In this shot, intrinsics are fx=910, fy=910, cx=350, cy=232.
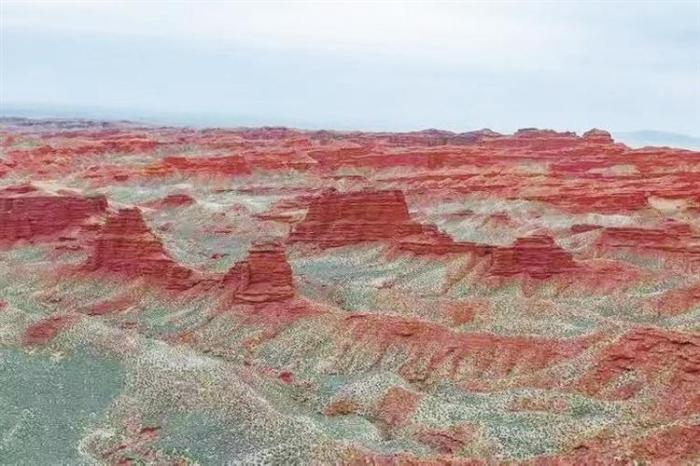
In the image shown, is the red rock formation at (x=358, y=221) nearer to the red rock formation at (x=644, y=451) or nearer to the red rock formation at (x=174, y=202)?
the red rock formation at (x=174, y=202)

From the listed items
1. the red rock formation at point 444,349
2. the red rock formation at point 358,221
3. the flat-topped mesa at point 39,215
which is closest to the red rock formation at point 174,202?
the flat-topped mesa at point 39,215

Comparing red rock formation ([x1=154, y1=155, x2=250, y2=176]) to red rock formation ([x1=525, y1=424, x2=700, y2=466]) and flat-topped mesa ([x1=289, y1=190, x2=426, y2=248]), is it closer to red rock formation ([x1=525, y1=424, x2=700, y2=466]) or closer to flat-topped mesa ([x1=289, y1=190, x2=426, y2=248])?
flat-topped mesa ([x1=289, y1=190, x2=426, y2=248])

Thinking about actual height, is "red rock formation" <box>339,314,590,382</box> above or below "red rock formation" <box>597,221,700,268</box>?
below

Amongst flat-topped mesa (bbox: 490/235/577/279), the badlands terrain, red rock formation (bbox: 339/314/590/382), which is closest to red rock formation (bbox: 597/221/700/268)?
the badlands terrain

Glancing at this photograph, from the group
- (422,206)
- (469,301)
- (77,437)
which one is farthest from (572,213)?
(77,437)

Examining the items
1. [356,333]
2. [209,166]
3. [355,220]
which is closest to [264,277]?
[356,333]

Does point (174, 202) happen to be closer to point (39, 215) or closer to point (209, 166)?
point (39, 215)
